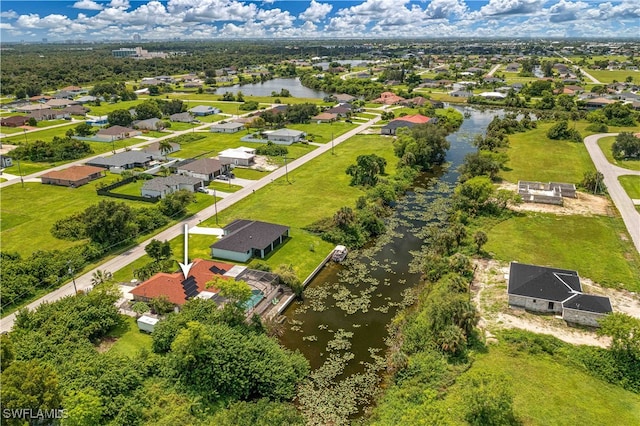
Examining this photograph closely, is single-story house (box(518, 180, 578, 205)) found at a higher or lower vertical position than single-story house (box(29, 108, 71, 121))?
lower

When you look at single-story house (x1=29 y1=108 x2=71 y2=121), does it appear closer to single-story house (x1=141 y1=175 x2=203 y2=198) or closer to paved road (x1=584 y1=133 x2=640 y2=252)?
single-story house (x1=141 y1=175 x2=203 y2=198)

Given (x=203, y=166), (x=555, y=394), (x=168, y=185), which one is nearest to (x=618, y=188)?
(x=555, y=394)

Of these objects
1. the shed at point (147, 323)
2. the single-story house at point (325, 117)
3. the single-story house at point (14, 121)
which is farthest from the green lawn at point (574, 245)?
the single-story house at point (14, 121)

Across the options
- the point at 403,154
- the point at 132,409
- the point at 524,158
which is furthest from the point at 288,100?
the point at 132,409

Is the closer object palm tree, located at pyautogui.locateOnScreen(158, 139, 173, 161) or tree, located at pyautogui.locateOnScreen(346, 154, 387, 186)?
tree, located at pyautogui.locateOnScreen(346, 154, 387, 186)

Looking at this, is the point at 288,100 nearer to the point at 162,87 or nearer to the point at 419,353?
the point at 162,87

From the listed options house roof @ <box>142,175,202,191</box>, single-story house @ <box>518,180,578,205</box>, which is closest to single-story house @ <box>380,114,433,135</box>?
single-story house @ <box>518,180,578,205</box>

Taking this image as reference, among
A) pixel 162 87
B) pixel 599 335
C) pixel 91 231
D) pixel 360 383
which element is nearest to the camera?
pixel 360 383
